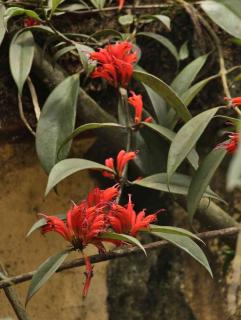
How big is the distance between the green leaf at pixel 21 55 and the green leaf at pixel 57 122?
61mm

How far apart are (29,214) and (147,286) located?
0.92 ft

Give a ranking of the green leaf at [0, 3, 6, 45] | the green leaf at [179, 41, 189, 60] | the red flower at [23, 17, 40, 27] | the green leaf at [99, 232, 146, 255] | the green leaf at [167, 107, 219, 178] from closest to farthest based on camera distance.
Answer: the green leaf at [99, 232, 146, 255]
the green leaf at [167, 107, 219, 178]
the green leaf at [0, 3, 6, 45]
the red flower at [23, 17, 40, 27]
the green leaf at [179, 41, 189, 60]

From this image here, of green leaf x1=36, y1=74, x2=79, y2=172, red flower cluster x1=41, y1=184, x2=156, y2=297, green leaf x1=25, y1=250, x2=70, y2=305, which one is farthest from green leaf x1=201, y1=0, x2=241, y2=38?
green leaf x1=25, y1=250, x2=70, y2=305

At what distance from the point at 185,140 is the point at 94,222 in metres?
0.21

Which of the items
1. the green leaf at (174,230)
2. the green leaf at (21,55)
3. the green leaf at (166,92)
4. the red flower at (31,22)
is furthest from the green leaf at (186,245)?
the red flower at (31,22)

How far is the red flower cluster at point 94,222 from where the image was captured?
0.87 m

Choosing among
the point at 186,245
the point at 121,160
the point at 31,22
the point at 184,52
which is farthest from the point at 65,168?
the point at 184,52

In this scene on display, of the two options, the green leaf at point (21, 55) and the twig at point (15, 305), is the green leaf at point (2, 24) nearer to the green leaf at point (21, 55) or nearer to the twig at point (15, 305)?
the green leaf at point (21, 55)

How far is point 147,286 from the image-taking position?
1328mm

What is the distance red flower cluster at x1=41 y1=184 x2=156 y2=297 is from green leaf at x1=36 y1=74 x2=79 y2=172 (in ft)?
0.47

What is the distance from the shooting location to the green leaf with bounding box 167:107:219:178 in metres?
0.95

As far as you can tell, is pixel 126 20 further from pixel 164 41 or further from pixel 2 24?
pixel 2 24

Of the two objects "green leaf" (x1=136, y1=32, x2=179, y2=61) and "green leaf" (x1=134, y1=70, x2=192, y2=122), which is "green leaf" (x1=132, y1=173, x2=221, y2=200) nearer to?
"green leaf" (x1=134, y1=70, x2=192, y2=122)

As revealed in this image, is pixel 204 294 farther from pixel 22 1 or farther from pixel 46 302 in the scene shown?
pixel 22 1
